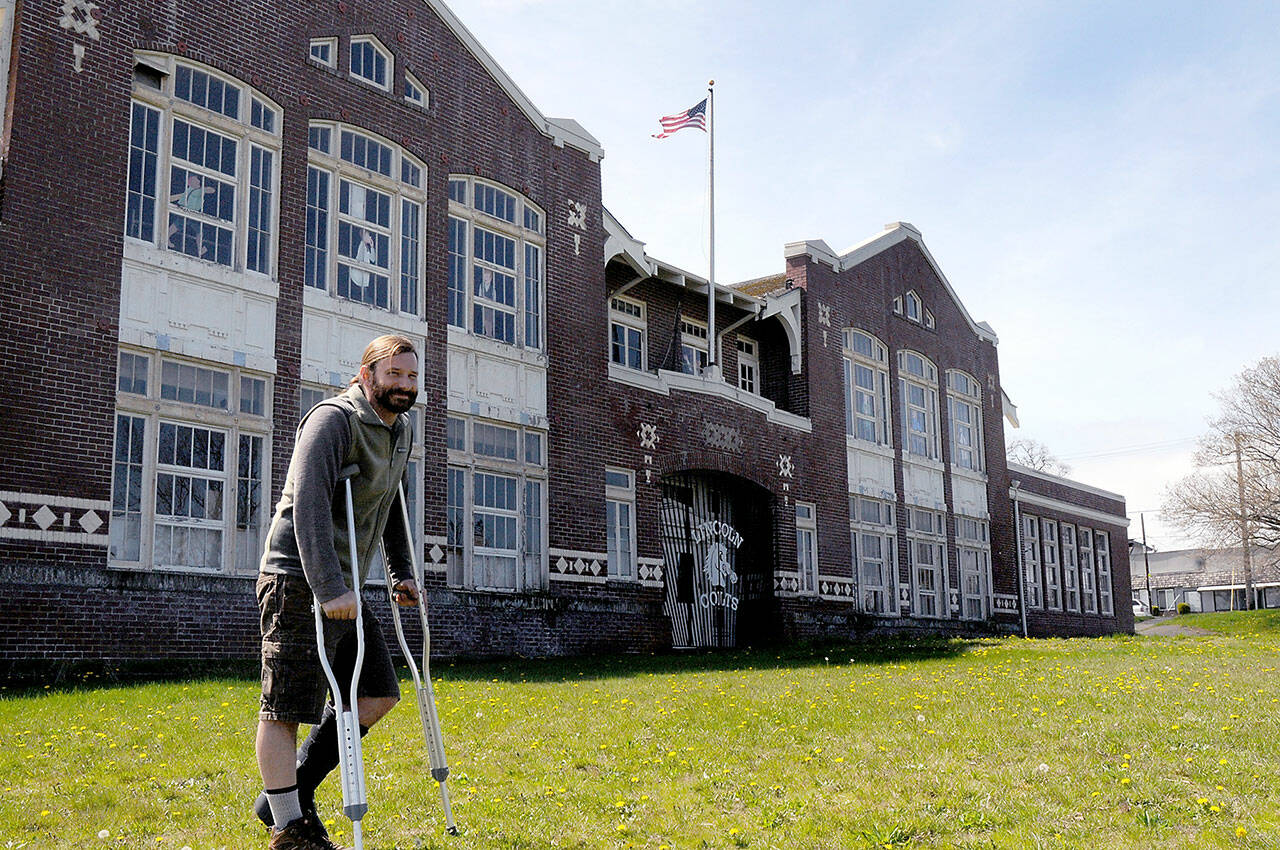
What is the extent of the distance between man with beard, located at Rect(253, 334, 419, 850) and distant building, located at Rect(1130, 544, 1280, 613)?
79962 mm

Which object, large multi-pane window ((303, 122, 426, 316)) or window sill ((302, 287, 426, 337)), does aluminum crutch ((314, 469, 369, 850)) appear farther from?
large multi-pane window ((303, 122, 426, 316))

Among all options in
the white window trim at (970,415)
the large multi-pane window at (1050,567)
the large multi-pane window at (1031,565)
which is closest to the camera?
the white window trim at (970,415)

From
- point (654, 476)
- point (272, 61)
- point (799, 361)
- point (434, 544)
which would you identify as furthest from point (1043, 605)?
point (272, 61)

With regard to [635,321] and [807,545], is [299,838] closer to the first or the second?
[635,321]

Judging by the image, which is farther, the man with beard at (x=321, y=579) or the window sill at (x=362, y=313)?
the window sill at (x=362, y=313)

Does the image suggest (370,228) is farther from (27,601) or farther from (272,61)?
(27,601)

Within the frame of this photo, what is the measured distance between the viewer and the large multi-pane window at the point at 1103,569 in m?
40.2

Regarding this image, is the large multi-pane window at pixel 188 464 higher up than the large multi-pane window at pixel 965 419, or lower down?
lower down

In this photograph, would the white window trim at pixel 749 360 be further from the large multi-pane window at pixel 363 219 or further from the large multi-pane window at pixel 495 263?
the large multi-pane window at pixel 363 219

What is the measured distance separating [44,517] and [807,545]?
16695 millimetres

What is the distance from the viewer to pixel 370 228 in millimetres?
18234

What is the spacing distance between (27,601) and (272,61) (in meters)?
8.10

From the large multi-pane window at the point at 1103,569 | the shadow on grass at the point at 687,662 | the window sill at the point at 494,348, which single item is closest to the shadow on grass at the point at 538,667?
the shadow on grass at the point at 687,662

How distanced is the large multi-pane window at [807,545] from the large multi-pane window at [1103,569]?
17.6m
